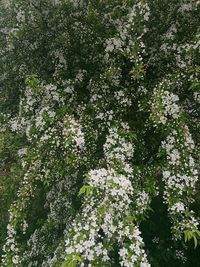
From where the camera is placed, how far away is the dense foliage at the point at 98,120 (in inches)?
173

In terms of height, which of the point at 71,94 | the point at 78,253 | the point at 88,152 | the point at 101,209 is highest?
the point at 71,94

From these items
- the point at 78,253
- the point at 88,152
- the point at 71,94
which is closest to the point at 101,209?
the point at 78,253

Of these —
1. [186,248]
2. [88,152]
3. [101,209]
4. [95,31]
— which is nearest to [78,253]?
[101,209]

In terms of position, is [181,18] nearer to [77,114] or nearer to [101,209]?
[77,114]

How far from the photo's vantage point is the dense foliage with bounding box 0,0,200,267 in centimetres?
439

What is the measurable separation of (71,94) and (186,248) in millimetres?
4167

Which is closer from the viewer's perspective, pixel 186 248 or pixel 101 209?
pixel 101 209

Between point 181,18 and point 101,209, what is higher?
point 181,18

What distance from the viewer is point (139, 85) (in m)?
5.80

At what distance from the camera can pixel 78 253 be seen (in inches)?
156

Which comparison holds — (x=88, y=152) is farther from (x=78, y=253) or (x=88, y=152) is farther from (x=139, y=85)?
(x=78, y=253)

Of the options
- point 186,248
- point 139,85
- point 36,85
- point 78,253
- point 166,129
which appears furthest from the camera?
point 186,248

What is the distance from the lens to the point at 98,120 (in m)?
5.59

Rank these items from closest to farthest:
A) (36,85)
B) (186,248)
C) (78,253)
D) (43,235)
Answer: (78,253), (36,85), (43,235), (186,248)
